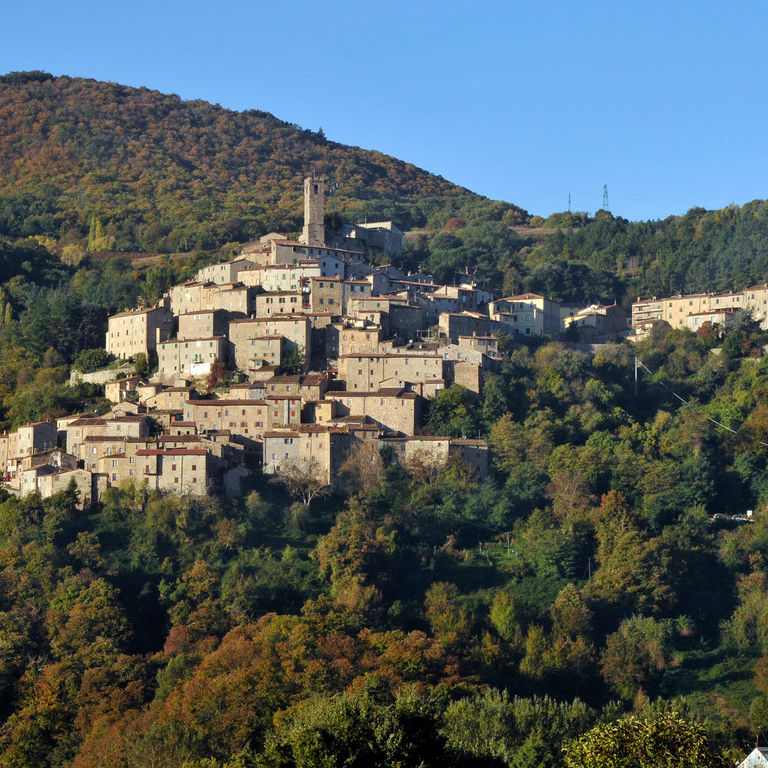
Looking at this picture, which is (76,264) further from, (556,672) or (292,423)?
(556,672)

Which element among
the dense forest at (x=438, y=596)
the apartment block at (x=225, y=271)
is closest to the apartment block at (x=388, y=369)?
the dense forest at (x=438, y=596)

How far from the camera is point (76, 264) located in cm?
8925

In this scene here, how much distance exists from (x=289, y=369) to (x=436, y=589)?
46.7 feet

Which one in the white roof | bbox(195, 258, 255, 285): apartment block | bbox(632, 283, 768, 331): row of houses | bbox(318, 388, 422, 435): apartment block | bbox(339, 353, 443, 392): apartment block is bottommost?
the white roof

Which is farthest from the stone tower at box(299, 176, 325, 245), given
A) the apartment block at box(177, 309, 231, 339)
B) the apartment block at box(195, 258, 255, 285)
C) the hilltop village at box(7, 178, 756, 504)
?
the apartment block at box(177, 309, 231, 339)

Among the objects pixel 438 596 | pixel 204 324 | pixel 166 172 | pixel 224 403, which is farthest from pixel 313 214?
pixel 166 172

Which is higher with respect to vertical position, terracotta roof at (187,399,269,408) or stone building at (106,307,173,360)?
stone building at (106,307,173,360)

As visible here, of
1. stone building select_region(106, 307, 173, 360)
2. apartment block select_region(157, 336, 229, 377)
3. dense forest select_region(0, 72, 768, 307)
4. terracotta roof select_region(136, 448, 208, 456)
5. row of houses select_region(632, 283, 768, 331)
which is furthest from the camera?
dense forest select_region(0, 72, 768, 307)

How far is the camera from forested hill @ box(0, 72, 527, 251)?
101500mm

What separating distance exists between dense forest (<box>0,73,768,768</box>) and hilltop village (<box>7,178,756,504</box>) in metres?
1.13

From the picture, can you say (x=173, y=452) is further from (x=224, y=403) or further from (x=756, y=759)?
(x=756, y=759)

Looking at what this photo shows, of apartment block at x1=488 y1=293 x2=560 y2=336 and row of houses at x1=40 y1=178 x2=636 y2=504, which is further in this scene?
apartment block at x1=488 y1=293 x2=560 y2=336

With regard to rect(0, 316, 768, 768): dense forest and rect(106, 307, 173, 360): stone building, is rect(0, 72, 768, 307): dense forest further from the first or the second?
rect(0, 316, 768, 768): dense forest

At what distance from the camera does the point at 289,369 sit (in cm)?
6322
